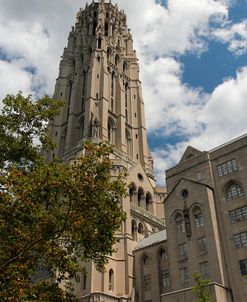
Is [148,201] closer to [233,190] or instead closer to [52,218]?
[233,190]

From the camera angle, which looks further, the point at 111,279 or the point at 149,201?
the point at 149,201

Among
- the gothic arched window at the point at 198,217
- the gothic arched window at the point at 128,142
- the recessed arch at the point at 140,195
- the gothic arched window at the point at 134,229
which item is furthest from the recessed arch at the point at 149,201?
the gothic arched window at the point at 198,217

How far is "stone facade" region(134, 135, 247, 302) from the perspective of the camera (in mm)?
36125

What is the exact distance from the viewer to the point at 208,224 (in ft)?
128

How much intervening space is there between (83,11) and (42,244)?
322ft

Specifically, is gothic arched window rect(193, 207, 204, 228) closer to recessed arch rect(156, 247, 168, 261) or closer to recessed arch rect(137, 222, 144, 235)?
recessed arch rect(156, 247, 168, 261)

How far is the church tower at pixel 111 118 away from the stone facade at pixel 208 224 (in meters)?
7.30

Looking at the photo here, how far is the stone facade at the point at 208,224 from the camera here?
36125 mm

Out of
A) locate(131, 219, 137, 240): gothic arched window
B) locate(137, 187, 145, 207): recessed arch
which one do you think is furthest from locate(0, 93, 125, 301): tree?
locate(137, 187, 145, 207): recessed arch

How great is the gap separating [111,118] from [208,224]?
43710mm

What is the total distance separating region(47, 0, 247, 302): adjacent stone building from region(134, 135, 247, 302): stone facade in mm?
99

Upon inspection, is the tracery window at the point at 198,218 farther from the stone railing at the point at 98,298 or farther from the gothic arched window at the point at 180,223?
the stone railing at the point at 98,298

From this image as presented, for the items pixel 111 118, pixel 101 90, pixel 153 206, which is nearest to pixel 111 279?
pixel 153 206

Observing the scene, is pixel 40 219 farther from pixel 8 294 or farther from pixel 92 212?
pixel 8 294
